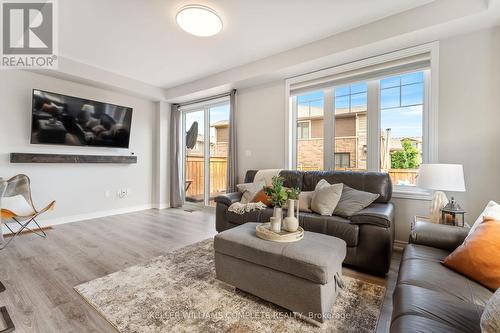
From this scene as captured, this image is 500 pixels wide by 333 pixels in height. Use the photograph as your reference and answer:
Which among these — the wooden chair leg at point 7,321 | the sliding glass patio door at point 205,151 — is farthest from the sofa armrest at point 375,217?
the sliding glass patio door at point 205,151

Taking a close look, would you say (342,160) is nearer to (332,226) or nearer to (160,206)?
(332,226)

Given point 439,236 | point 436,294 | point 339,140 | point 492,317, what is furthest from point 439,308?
point 339,140

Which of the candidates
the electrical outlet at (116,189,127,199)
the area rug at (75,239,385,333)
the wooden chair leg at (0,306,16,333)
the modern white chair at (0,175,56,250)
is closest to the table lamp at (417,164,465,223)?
the area rug at (75,239,385,333)

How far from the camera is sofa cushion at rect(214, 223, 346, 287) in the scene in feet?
4.79

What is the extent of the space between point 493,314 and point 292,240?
1.10 metres

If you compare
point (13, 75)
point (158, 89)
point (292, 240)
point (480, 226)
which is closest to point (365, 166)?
point (480, 226)

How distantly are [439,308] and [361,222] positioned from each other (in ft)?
3.98

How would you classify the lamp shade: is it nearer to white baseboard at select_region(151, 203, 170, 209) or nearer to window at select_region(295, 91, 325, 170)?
window at select_region(295, 91, 325, 170)

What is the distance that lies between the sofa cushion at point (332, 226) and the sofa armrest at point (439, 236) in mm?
488

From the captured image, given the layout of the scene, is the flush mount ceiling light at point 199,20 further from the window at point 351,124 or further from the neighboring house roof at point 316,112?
the window at point 351,124

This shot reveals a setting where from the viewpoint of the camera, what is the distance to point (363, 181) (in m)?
2.85

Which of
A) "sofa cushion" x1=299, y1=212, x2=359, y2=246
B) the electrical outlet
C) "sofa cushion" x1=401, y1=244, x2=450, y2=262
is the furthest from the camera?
the electrical outlet

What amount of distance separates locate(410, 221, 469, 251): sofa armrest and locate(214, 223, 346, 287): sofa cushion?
616mm

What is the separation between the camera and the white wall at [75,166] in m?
3.48
